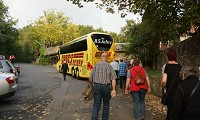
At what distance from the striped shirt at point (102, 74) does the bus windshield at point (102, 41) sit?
50.2 feet

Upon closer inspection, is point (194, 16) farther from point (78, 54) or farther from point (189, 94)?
point (78, 54)

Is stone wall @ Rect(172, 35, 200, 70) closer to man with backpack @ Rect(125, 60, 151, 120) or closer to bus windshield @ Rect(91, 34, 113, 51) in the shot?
man with backpack @ Rect(125, 60, 151, 120)

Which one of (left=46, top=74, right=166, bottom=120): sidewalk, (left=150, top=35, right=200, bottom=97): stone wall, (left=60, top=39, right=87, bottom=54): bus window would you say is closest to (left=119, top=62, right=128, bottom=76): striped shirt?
(left=150, top=35, right=200, bottom=97): stone wall

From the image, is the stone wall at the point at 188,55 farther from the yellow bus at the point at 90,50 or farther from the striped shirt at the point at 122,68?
the yellow bus at the point at 90,50

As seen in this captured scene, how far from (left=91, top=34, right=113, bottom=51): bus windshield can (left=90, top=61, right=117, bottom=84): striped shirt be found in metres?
15.3

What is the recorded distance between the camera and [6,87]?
12.0 metres

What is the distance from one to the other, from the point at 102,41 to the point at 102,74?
15847mm

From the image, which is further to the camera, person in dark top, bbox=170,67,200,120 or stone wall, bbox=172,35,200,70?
stone wall, bbox=172,35,200,70

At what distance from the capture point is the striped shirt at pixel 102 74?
318 inches

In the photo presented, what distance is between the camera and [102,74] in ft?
26.6

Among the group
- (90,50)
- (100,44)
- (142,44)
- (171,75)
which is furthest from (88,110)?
(142,44)

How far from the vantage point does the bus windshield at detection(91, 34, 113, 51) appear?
77.3ft

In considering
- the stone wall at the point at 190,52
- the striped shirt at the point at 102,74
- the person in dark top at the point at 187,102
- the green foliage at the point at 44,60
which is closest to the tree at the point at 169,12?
the stone wall at the point at 190,52

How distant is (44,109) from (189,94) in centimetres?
790
